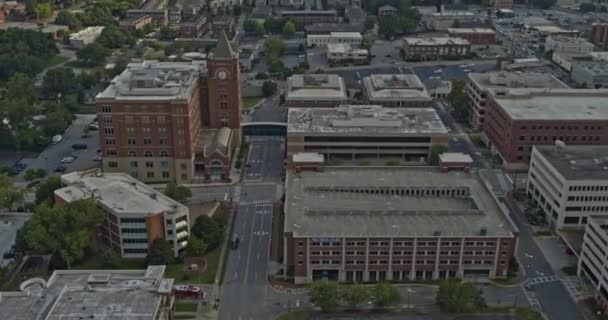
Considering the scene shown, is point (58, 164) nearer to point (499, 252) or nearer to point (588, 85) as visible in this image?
point (499, 252)

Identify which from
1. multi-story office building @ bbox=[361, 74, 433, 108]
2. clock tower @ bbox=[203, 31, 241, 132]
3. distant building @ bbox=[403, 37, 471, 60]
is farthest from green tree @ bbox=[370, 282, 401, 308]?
distant building @ bbox=[403, 37, 471, 60]

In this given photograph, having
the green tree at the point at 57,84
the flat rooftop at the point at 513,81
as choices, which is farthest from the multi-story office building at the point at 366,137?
the green tree at the point at 57,84

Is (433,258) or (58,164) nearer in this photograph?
(433,258)

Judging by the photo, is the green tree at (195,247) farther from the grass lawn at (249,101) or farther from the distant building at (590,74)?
the distant building at (590,74)

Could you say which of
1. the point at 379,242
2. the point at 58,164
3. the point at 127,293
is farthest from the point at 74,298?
the point at 58,164

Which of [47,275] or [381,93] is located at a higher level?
[381,93]

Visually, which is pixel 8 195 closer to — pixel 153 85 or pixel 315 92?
pixel 153 85

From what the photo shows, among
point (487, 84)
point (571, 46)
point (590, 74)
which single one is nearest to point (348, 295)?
point (487, 84)
